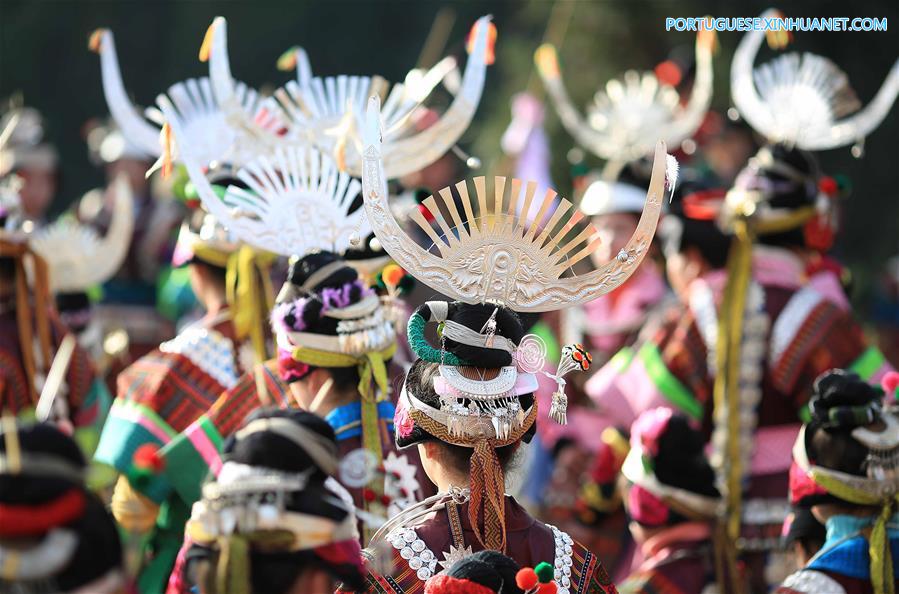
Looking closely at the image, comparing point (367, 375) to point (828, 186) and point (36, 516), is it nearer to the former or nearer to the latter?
point (36, 516)

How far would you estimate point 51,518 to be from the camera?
95.6 inches

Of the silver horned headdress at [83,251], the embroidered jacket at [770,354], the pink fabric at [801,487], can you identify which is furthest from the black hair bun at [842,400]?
the silver horned headdress at [83,251]

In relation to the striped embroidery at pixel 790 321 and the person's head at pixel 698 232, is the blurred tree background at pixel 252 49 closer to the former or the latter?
the person's head at pixel 698 232

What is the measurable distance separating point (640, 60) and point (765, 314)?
6.67 m

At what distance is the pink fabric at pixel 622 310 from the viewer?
24.5 feet

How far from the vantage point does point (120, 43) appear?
51.2 feet

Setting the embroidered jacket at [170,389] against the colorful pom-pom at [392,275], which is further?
the embroidered jacket at [170,389]

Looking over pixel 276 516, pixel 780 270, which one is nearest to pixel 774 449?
pixel 780 270

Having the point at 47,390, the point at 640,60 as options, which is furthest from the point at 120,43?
the point at 47,390

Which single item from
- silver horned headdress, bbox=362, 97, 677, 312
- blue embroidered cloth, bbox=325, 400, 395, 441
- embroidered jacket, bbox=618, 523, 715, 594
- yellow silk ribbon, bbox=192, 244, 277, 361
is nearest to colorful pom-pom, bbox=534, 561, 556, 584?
silver horned headdress, bbox=362, 97, 677, 312

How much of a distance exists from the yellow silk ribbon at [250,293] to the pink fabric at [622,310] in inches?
107

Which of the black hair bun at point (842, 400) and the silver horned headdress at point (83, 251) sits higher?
the black hair bun at point (842, 400)

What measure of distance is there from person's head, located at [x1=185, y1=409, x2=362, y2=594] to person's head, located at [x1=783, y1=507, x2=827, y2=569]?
150 centimetres

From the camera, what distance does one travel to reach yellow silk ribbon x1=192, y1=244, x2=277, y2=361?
5.06 metres
